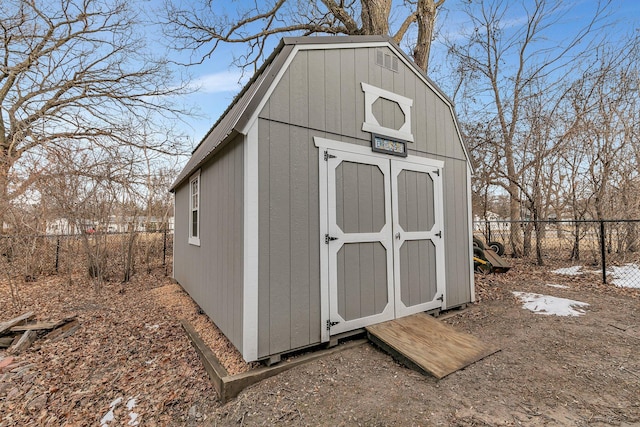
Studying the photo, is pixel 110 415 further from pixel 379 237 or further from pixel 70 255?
pixel 70 255

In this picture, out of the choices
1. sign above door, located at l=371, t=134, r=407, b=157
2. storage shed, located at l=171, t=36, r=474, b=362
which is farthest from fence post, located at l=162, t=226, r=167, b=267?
sign above door, located at l=371, t=134, r=407, b=157

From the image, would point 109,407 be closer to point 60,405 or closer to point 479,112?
point 60,405

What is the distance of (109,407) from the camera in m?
2.46

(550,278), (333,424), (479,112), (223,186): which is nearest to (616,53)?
(479,112)

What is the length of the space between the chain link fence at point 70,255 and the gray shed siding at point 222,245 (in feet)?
9.68

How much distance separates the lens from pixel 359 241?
3.25 m

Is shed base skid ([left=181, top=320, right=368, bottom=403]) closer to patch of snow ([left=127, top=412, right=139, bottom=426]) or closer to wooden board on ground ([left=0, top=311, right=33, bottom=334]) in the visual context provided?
patch of snow ([left=127, top=412, right=139, bottom=426])

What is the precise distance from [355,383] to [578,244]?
316 inches

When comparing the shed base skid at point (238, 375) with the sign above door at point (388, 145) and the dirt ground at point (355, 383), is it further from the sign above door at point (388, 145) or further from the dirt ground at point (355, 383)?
the sign above door at point (388, 145)

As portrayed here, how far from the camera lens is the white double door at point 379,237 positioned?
3064mm

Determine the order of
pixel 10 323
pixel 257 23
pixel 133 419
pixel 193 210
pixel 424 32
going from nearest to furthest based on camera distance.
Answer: pixel 133 419 < pixel 10 323 < pixel 193 210 < pixel 424 32 < pixel 257 23

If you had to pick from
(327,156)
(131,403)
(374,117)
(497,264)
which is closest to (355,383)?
(131,403)

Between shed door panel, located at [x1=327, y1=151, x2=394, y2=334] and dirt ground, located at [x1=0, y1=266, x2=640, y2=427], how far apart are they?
0.43 m

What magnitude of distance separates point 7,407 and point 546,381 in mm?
4659
